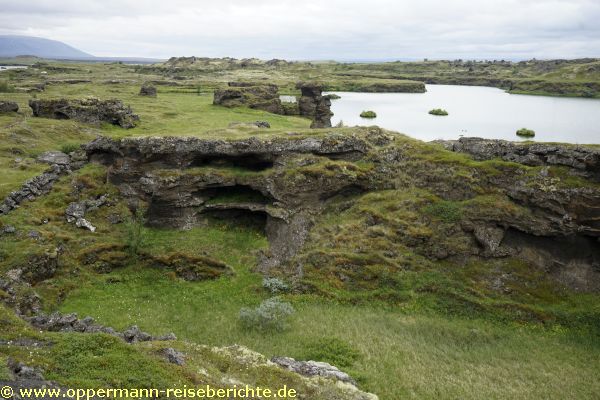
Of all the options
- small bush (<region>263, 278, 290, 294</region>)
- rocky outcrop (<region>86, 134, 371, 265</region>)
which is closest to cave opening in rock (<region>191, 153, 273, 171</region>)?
rocky outcrop (<region>86, 134, 371, 265</region>)

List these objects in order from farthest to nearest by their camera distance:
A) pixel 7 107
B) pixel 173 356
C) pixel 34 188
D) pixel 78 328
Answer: pixel 7 107
pixel 34 188
pixel 78 328
pixel 173 356

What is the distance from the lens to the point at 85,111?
231 feet

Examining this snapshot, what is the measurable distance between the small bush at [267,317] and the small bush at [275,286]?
3.98 meters

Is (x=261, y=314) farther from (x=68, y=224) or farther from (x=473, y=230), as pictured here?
(x=68, y=224)

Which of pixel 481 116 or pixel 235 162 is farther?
pixel 481 116

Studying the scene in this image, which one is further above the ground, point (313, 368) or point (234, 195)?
point (234, 195)

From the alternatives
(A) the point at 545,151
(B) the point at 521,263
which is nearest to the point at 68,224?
(B) the point at 521,263

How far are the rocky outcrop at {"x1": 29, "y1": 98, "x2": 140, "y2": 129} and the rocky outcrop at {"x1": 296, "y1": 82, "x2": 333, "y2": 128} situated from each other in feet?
129

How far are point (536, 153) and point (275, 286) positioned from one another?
22.4 m

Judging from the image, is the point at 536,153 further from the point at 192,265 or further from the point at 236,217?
the point at 192,265

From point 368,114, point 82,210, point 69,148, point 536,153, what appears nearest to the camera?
point 536,153

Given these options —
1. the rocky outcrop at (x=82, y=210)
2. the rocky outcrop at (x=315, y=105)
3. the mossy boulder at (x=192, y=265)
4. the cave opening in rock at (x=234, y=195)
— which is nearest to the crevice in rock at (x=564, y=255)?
the cave opening in rock at (x=234, y=195)

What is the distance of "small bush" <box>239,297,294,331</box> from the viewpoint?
27.4 meters

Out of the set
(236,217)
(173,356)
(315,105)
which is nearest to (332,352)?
(173,356)
